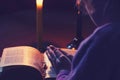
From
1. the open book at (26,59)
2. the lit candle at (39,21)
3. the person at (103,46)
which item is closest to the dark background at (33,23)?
the lit candle at (39,21)

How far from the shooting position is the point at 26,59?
3.80 ft

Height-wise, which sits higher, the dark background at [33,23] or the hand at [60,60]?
the dark background at [33,23]

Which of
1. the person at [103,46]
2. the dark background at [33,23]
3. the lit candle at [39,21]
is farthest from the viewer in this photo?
the dark background at [33,23]

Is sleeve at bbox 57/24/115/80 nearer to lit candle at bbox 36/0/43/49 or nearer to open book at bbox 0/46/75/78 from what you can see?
open book at bbox 0/46/75/78

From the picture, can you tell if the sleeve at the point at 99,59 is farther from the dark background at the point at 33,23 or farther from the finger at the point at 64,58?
the dark background at the point at 33,23

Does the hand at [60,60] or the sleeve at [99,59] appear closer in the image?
the sleeve at [99,59]

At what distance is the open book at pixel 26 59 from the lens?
3.72 ft

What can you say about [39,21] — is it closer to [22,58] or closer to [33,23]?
[22,58]

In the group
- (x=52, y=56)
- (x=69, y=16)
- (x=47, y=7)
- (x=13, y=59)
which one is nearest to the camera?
(x=13, y=59)

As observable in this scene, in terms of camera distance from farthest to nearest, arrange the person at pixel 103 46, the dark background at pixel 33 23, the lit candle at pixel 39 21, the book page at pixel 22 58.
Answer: the dark background at pixel 33 23 → the lit candle at pixel 39 21 → the book page at pixel 22 58 → the person at pixel 103 46

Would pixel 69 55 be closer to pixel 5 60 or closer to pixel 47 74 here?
pixel 47 74

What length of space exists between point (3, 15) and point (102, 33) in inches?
72.9

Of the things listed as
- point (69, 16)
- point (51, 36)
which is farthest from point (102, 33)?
point (69, 16)

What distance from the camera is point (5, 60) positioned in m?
1.17
